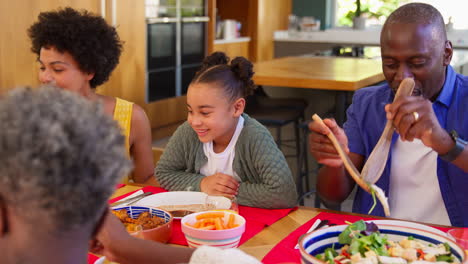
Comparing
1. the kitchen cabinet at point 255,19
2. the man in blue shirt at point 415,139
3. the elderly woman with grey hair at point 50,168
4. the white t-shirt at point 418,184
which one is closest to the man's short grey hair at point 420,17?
the man in blue shirt at point 415,139

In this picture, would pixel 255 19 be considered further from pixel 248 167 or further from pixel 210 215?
pixel 210 215

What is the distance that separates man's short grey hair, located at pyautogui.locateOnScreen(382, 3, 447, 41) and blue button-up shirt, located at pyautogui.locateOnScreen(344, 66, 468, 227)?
151 millimetres

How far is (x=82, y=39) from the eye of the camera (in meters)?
2.12

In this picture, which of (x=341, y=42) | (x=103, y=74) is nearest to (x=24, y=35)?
(x=103, y=74)

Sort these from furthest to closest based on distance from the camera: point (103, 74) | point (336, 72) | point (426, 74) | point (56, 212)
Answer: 1. point (336, 72)
2. point (103, 74)
3. point (426, 74)
4. point (56, 212)

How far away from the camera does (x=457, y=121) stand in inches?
62.3

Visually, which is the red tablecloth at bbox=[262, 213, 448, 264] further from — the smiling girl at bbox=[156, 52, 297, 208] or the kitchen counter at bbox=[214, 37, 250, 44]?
the kitchen counter at bbox=[214, 37, 250, 44]

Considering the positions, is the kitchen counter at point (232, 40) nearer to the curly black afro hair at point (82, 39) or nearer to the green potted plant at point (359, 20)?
the green potted plant at point (359, 20)

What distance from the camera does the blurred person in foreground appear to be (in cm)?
55

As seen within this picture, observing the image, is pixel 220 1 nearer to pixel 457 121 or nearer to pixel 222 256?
pixel 457 121

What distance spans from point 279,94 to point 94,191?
3.40 m

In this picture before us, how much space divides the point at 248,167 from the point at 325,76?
1.76 metres

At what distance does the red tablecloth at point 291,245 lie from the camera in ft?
3.71

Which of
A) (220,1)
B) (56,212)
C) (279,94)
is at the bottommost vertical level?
(279,94)
